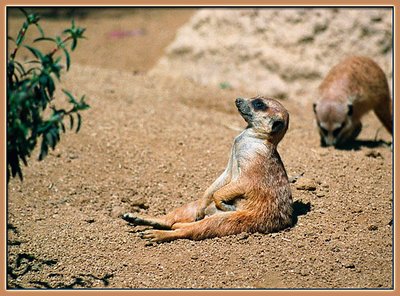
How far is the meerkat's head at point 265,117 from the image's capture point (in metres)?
5.17

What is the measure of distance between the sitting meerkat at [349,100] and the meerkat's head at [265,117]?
267cm

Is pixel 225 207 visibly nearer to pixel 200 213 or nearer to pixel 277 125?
pixel 200 213

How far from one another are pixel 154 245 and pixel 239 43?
599 centimetres

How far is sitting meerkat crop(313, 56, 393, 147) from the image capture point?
789 centimetres

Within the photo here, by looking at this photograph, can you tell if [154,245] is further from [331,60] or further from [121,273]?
[331,60]

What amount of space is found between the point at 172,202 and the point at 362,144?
10.0 ft

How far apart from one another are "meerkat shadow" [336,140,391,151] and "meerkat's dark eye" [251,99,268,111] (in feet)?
8.83

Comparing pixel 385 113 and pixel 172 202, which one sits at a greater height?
pixel 385 113

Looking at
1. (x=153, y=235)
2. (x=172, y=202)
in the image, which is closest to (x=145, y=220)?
(x=153, y=235)

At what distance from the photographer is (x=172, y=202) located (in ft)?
20.0

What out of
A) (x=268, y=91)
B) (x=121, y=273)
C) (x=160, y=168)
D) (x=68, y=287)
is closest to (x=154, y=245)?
(x=121, y=273)

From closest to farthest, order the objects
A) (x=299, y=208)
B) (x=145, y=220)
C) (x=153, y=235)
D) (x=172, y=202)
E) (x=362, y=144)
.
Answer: (x=153, y=235), (x=145, y=220), (x=299, y=208), (x=172, y=202), (x=362, y=144)

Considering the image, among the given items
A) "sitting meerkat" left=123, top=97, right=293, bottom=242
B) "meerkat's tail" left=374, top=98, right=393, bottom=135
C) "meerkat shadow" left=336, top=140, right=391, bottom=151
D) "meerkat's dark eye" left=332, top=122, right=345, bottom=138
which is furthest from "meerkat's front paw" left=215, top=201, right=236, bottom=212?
"meerkat's tail" left=374, top=98, right=393, bottom=135

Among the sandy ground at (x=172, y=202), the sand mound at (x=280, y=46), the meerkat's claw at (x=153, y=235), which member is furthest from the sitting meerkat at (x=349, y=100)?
the meerkat's claw at (x=153, y=235)
